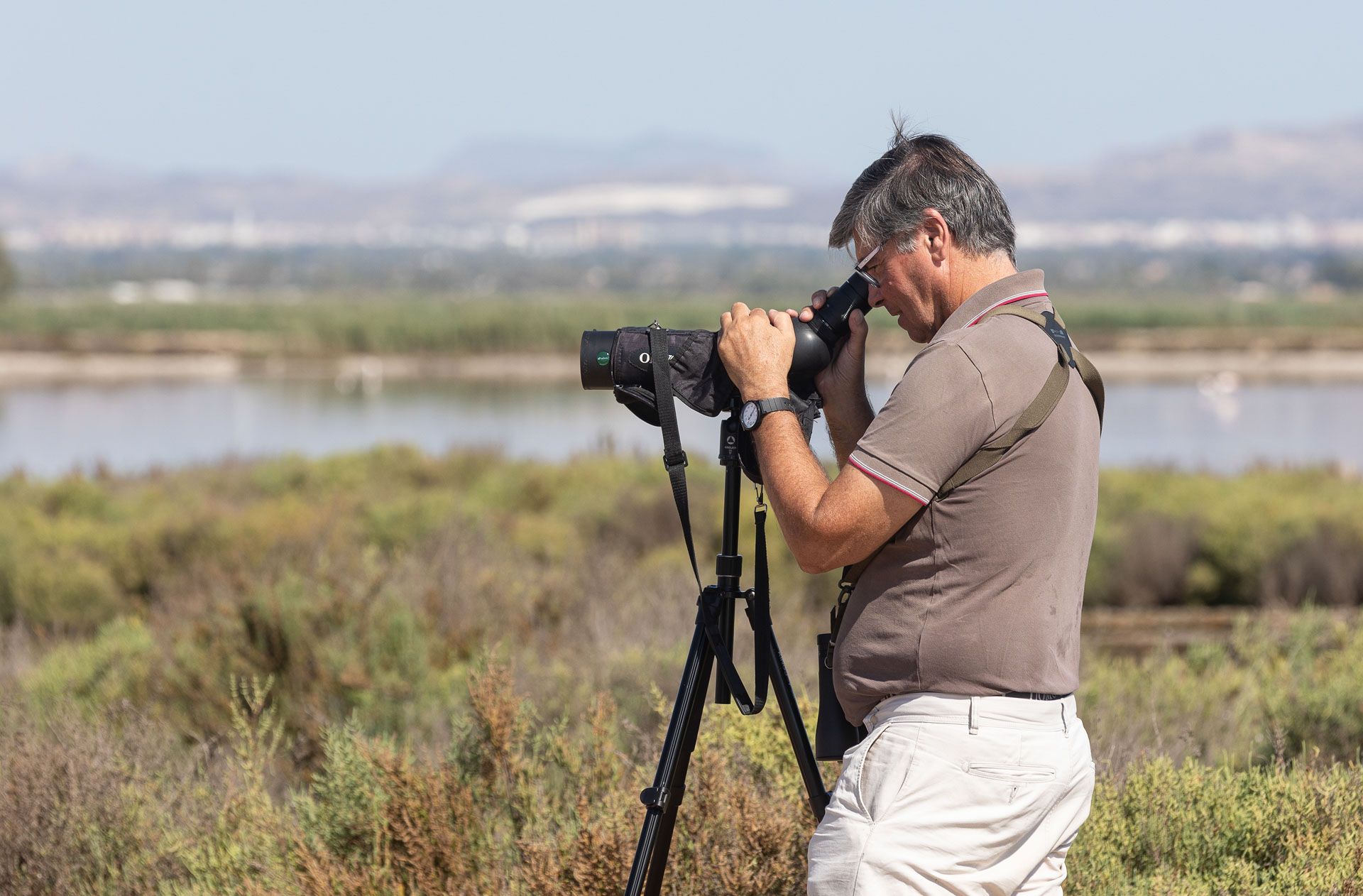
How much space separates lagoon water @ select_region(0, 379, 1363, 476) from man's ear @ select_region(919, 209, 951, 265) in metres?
10.0

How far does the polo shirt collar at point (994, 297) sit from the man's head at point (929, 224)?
0.10ft

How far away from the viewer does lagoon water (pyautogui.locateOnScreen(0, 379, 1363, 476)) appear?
22.0 m

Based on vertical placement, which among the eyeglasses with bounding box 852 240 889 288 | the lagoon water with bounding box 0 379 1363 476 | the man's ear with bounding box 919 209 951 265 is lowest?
the lagoon water with bounding box 0 379 1363 476

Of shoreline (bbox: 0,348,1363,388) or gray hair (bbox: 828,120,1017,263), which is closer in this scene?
gray hair (bbox: 828,120,1017,263)

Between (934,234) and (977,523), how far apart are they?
0.46m

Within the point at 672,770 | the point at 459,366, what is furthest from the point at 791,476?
the point at 459,366

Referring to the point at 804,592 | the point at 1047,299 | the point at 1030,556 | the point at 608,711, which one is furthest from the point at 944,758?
the point at 804,592

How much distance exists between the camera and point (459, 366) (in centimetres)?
6125

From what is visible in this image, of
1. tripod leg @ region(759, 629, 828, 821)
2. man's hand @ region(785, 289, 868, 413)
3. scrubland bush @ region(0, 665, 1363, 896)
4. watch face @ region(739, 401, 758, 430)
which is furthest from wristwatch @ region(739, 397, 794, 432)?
scrubland bush @ region(0, 665, 1363, 896)

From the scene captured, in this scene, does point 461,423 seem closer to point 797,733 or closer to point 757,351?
point 797,733

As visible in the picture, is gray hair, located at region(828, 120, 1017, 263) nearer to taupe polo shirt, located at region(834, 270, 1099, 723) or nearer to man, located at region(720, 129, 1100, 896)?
man, located at region(720, 129, 1100, 896)

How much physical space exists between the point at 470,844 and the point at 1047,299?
1.90 meters

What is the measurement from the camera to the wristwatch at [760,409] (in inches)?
91.6

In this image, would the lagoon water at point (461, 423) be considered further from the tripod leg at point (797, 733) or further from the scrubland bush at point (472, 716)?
the tripod leg at point (797, 733)
